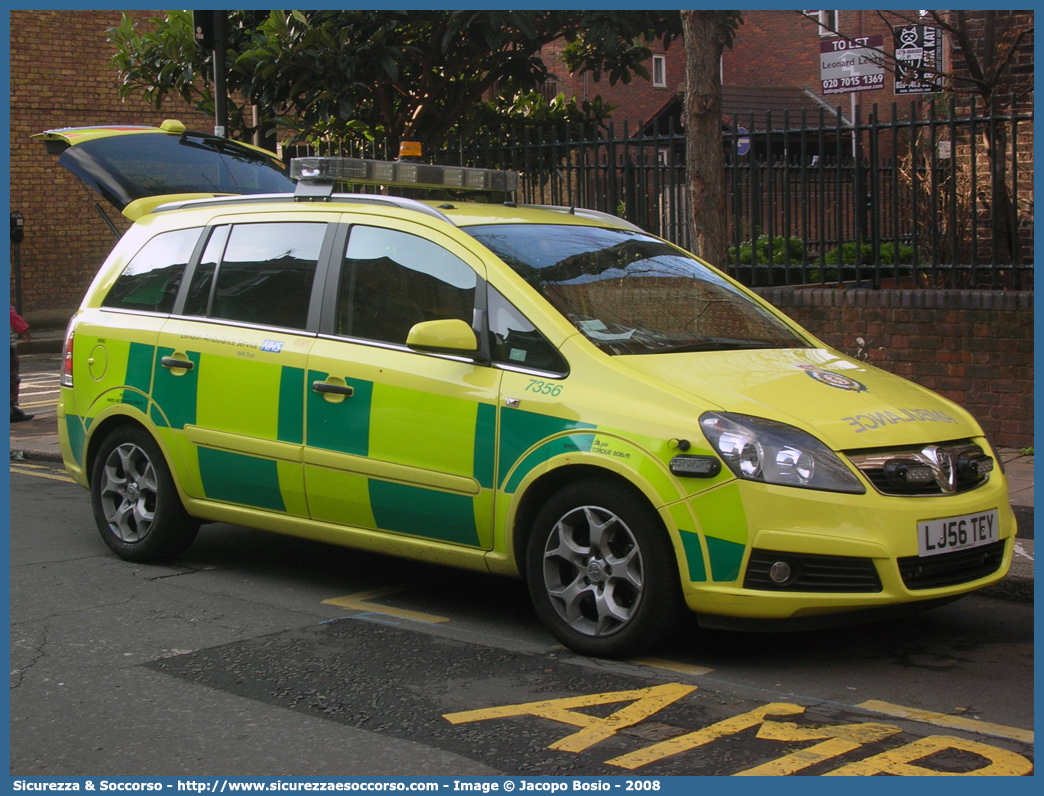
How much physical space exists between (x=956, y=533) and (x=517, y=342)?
1.86m

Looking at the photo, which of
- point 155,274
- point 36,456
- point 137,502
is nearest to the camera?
point 137,502

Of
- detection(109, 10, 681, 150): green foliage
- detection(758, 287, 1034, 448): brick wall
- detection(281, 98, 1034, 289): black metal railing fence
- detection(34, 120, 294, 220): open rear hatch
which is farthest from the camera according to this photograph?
detection(109, 10, 681, 150): green foliage

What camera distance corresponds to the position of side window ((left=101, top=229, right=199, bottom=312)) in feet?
21.1

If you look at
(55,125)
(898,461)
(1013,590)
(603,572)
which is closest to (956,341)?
(1013,590)

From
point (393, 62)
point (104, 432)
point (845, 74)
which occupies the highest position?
point (845, 74)

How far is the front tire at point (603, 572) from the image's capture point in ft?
15.0

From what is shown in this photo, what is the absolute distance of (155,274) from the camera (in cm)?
657

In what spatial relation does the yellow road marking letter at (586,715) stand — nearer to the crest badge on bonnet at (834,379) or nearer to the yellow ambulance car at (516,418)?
the yellow ambulance car at (516,418)

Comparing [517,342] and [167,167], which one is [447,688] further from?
[167,167]

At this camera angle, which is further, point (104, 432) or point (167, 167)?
point (167, 167)

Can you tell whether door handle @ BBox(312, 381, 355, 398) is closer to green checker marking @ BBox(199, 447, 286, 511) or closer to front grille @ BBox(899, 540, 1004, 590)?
green checker marking @ BBox(199, 447, 286, 511)

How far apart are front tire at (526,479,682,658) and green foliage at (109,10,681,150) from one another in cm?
671

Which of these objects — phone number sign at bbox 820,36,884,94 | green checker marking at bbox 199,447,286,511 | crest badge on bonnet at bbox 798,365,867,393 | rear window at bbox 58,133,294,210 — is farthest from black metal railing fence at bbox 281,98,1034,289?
phone number sign at bbox 820,36,884,94

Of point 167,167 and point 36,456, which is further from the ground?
point 167,167
